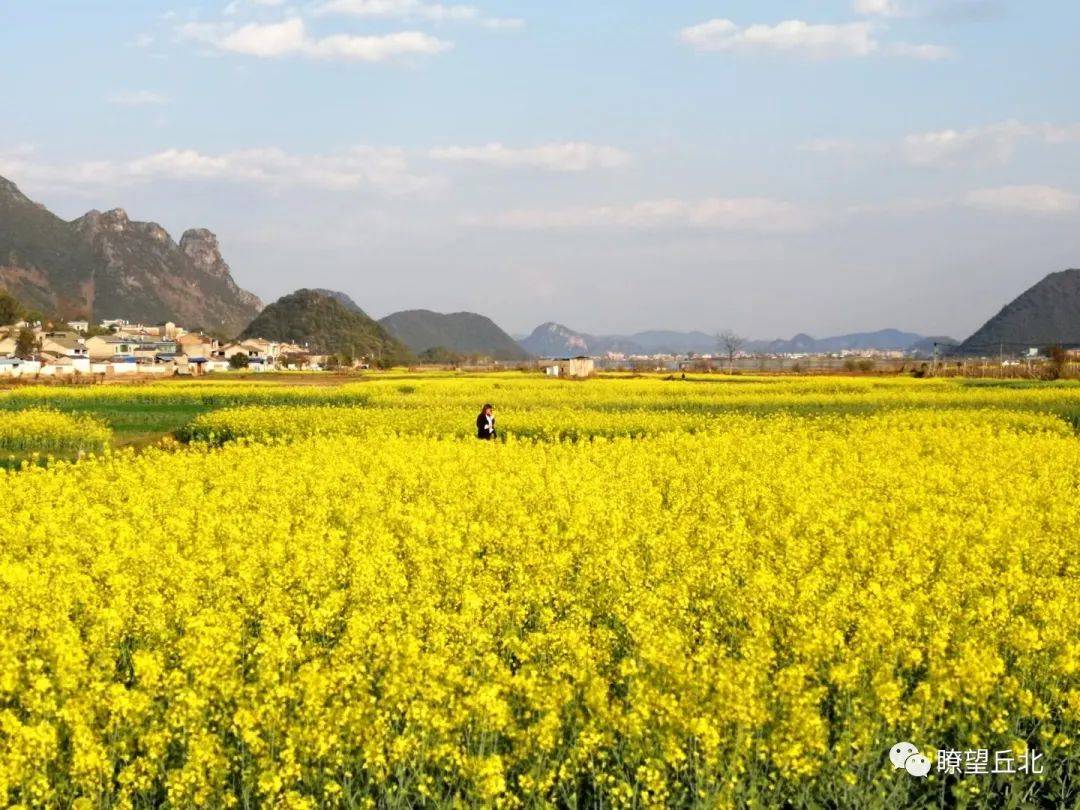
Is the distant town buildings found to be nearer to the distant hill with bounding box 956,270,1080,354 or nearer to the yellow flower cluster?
the yellow flower cluster

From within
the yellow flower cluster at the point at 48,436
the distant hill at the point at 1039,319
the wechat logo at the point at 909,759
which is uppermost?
the distant hill at the point at 1039,319

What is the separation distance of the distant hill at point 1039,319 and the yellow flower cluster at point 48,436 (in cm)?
16598

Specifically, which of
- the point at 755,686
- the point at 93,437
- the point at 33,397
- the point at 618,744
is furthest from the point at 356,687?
the point at 33,397

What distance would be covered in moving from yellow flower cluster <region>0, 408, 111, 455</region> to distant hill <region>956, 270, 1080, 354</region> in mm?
165976

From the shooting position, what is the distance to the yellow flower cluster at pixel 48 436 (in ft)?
105

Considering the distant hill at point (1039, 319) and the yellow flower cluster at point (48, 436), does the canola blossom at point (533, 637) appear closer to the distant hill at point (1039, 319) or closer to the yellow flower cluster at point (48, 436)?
the yellow flower cluster at point (48, 436)

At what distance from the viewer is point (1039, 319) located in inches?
7229

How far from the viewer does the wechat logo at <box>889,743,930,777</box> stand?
6.71 metres

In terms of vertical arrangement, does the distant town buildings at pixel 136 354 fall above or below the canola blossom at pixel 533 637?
above

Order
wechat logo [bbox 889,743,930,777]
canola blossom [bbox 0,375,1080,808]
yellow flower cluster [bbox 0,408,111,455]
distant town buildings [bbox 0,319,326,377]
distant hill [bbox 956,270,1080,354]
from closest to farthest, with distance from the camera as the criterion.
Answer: canola blossom [bbox 0,375,1080,808]
wechat logo [bbox 889,743,930,777]
yellow flower cluster [bbox 0,408,111,455]
distant town buildings [bbox 0,319,326,377]
distant hill [bbox 956,270,1080,354]

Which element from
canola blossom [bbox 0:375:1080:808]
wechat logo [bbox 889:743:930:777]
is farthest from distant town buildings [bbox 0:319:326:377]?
wechat logo [bbox 889:743:930:777]

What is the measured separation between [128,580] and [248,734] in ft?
14.1

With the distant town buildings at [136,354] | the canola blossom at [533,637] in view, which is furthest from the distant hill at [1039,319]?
the canola blossom at [533,637]

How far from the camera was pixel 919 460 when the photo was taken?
68.0 feet
